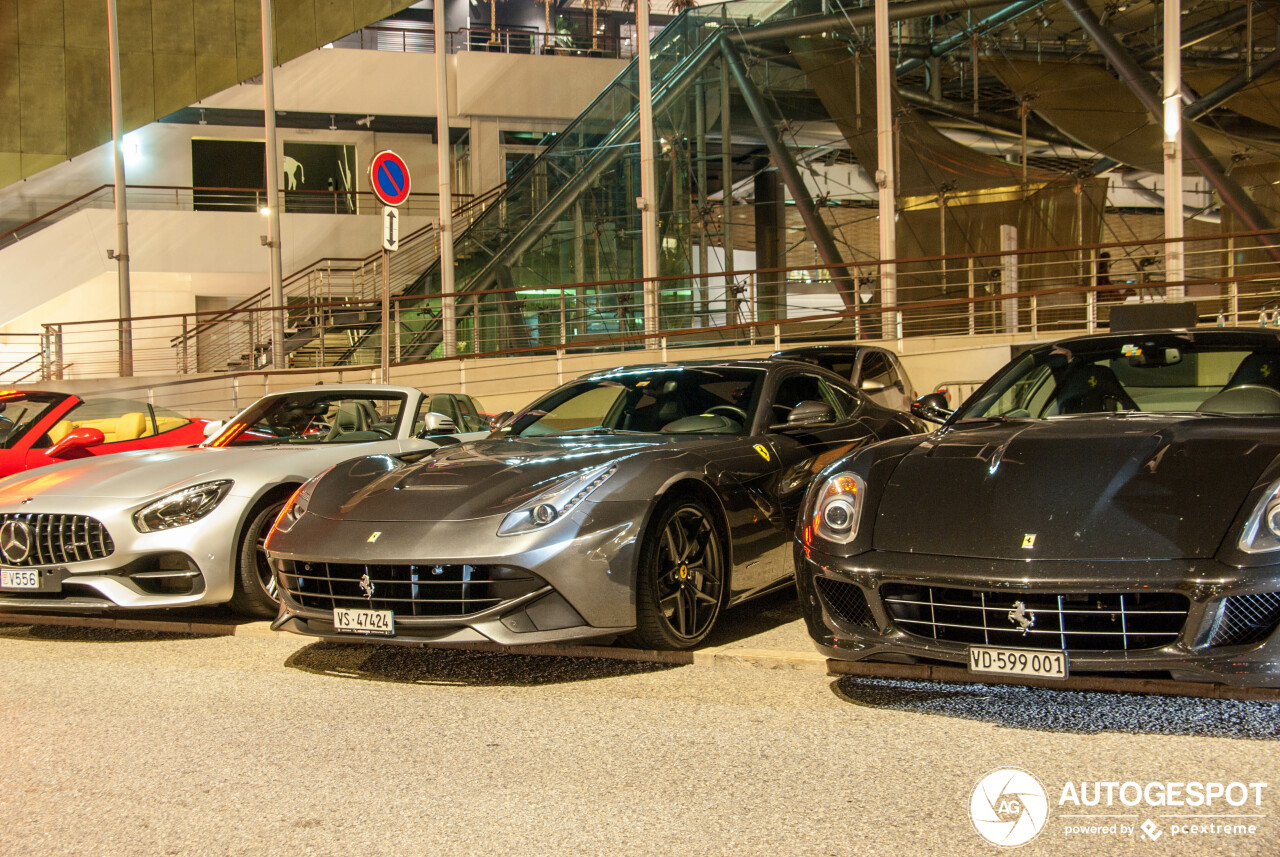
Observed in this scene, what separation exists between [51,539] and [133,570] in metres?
0.48

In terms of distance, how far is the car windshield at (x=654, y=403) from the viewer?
568cm

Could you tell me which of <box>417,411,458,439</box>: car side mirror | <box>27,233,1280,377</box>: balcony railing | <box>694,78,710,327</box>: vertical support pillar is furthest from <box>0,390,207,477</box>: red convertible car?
<box>694,78,710,327</box>: vertical support pillar

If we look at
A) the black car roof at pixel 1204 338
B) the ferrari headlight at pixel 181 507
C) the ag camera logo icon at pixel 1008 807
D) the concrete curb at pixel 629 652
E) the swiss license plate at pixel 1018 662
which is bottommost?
the concrete curb at pixel 629 652

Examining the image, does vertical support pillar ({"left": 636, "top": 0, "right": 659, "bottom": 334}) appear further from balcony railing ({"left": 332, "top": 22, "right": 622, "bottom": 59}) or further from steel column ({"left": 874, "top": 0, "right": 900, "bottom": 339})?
balcony railing ({"left": 332, "top": 22, "right": 622, "bottom": 59})

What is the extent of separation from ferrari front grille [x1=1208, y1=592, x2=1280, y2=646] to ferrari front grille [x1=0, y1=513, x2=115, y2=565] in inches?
187

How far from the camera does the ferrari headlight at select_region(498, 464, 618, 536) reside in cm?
437

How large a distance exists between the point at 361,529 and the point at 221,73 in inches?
925

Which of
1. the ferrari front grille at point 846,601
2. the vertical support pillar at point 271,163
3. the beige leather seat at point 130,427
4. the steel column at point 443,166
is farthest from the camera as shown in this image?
the vertical support pillar at point 271,163

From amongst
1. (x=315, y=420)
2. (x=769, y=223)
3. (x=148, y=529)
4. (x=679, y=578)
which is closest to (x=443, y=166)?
(x=769, y=223)

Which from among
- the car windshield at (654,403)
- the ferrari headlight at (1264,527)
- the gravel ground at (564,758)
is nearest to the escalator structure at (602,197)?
the car windshield at (654,403)

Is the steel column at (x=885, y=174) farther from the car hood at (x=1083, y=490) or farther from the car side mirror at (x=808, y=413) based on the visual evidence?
the car hood at (x=1083, y=490)

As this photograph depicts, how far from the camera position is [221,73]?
81.8ft

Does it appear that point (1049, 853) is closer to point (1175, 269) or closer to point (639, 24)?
point (1175, 269)

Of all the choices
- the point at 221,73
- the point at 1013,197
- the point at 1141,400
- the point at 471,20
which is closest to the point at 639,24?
the point at 1013,197
